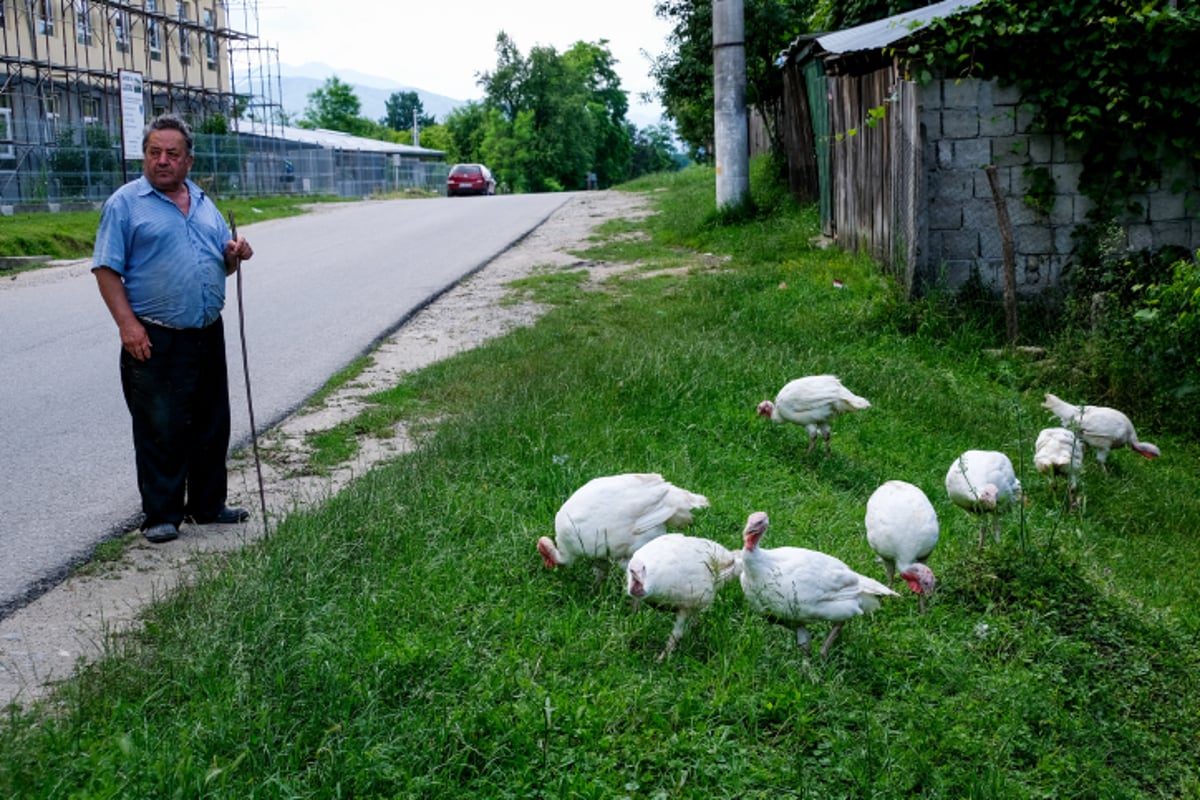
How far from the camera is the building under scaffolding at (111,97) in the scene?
28703 millimetres

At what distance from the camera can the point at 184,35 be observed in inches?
1828

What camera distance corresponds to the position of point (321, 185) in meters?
44.9

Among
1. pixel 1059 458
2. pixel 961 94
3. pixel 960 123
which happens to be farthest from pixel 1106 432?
pixel 961 94

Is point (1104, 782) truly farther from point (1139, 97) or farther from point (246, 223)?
point (246, 223)

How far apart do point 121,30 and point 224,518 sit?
41.6 metres

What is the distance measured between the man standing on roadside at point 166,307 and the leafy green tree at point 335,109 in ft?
339

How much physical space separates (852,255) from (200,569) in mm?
10133

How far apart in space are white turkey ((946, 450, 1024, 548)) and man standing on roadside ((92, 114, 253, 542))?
3.84 meters

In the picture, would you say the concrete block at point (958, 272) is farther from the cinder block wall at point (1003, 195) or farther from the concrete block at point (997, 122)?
the concrete block at point (997, 122)

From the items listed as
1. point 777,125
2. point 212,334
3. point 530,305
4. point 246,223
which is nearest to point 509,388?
point 212,334

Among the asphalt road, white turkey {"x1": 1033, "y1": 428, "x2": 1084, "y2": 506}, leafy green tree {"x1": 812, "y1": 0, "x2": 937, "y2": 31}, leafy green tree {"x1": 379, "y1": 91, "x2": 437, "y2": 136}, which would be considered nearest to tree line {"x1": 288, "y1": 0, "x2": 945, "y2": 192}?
leafy green tree {"x1": 812, "y1": 0, "x2": 937, "y2": 31}

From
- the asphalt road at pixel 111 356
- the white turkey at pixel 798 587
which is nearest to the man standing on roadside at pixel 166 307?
the asphalt road at pixel 111 356

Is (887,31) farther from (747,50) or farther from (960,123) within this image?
(747,50)

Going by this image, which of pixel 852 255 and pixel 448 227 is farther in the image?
pixel 448 227
